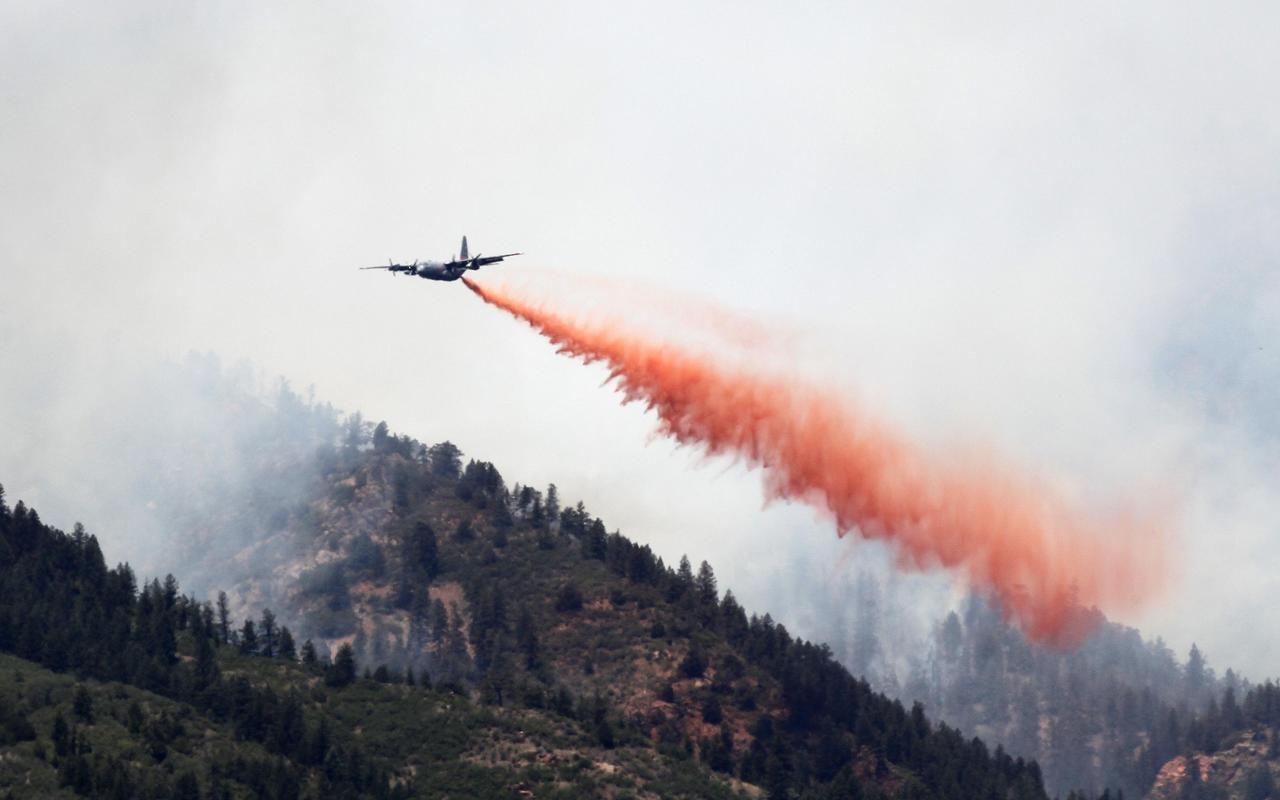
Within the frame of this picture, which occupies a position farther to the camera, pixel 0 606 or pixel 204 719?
pixel 0 606

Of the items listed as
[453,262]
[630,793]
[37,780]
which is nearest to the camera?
[37,780]

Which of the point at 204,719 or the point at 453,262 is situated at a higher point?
the point at 453,262

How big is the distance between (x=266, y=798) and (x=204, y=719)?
1762 centimetres

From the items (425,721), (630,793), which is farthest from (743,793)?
(425,721)

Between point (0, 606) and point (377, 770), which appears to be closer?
point (377, 770)

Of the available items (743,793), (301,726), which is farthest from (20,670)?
(743,793)

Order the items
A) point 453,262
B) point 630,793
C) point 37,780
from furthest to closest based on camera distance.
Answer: point 630,793
point 453,262
point 37,780

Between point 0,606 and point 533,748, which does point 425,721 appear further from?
point 0,606

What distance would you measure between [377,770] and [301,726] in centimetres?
745

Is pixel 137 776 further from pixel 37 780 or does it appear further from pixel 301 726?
pixel 301 726

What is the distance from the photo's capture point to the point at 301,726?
184 meters

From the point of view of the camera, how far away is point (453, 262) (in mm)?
175125

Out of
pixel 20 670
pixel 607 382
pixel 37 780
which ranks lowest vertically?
pixel 37 780

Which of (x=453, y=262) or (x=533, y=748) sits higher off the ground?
(x=453, y=262)
